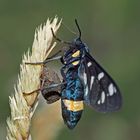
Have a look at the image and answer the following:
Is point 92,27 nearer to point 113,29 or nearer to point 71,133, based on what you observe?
point 113,29

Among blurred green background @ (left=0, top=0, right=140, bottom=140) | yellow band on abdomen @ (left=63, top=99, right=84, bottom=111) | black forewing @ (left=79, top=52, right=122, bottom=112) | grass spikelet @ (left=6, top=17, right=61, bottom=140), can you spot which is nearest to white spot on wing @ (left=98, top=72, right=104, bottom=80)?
Result: black forewing @ (left=79, top=52, right=122, bottom=112)

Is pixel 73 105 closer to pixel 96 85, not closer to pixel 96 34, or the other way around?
pixel 96 85

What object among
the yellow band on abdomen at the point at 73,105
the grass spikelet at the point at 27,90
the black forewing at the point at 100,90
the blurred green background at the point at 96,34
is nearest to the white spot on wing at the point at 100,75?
the black forewing at the point at 100,90

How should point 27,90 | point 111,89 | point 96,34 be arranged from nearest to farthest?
point 27,90 < point 111,89 < point 96,34

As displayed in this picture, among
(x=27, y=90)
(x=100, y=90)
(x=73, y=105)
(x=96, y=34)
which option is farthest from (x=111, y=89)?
(x=96, y=34)

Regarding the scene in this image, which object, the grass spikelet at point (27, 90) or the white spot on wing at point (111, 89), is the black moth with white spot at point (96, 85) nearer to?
the white spot on wing at point (111, 89)

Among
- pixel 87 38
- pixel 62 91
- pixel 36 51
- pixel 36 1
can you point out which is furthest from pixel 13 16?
pixel 36 51

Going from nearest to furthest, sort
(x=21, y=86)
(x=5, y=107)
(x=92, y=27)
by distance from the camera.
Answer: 1. (x=21, y=86)
2. (x=5, y=107)
3. (x=92, y=27)
